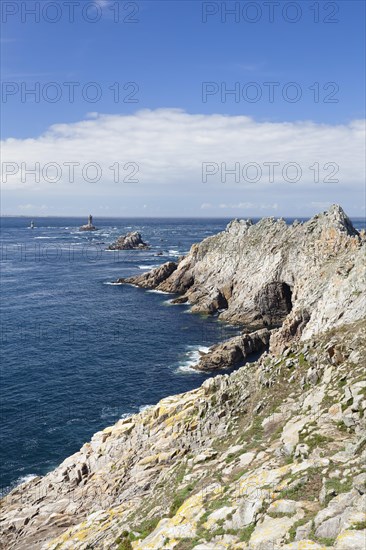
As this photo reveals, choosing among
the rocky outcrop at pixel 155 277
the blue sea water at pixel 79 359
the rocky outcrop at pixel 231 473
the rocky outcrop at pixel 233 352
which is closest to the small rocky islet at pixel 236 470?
the rocky outcrop at pixel 231 473

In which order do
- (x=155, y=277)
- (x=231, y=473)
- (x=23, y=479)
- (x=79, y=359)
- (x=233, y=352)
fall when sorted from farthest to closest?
(x=155, y=277) → (x=79, y=359) → (x=233, y=352) → (x=23, y=479) → (x=231, y=473)

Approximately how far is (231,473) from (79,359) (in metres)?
50.8

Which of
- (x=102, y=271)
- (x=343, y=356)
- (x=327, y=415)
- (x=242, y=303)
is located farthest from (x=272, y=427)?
(x=102, y=271)

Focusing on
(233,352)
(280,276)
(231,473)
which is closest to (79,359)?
(233,352)

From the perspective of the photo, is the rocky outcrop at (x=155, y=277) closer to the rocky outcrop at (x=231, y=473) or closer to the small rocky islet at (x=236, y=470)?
the small rocky islet at (x=236, y=470)

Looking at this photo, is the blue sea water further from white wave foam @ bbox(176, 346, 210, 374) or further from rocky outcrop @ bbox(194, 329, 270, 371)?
rocky outcrop @ bbox(194, 329, 270, 371)

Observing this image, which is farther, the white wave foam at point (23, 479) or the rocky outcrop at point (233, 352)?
the rocky outcrop at point (233, 352)

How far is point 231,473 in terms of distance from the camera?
20.0m

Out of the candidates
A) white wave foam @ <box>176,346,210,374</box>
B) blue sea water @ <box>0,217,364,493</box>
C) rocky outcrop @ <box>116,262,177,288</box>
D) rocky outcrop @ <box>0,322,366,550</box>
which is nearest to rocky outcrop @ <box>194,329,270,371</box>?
white wave foam @ <box>176,346,210,374</box>

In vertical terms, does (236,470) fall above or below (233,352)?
above

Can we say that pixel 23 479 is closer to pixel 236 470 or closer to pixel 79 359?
pixel 236 470

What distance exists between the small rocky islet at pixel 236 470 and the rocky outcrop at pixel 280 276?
3777 millimetres

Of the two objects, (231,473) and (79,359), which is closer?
(231,473)

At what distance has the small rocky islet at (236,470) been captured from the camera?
14531mm
